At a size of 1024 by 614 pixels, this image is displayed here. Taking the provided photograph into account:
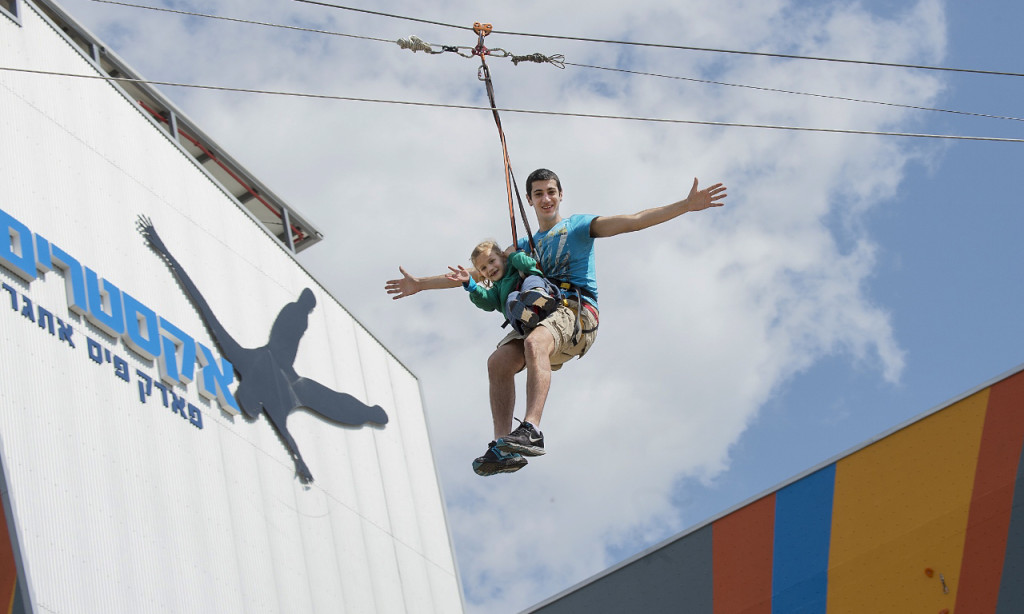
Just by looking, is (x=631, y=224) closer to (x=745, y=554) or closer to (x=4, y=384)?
(x=745, y=554)

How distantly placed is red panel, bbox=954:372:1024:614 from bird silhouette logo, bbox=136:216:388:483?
8.31 metres

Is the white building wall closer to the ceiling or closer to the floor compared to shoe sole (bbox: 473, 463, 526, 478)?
closer to the ceiling

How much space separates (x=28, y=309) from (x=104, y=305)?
1167mm

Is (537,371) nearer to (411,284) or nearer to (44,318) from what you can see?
(411,284)

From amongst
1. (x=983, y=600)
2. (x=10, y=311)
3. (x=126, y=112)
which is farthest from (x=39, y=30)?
(x=983, y=600)

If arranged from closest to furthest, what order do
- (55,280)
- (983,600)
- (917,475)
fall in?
(983,600)
(917,475)
(55,280)

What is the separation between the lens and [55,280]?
10.9m

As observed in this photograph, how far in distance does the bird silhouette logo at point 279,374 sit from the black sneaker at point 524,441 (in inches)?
310

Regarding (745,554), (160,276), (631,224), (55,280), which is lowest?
(745,554)

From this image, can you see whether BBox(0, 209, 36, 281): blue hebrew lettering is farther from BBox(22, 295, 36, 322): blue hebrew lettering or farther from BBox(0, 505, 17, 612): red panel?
BBox(0, 505, 17, 612): red panel

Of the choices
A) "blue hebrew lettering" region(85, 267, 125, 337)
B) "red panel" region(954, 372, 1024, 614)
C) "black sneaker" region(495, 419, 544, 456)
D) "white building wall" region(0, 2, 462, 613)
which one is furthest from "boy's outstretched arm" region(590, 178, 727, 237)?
"blue hebrew lettering" region(85, 267, 125, 337)

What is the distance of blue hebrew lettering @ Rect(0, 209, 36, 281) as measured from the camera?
10297 mm

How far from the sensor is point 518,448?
6273 millimetres

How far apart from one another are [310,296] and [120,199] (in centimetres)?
480
